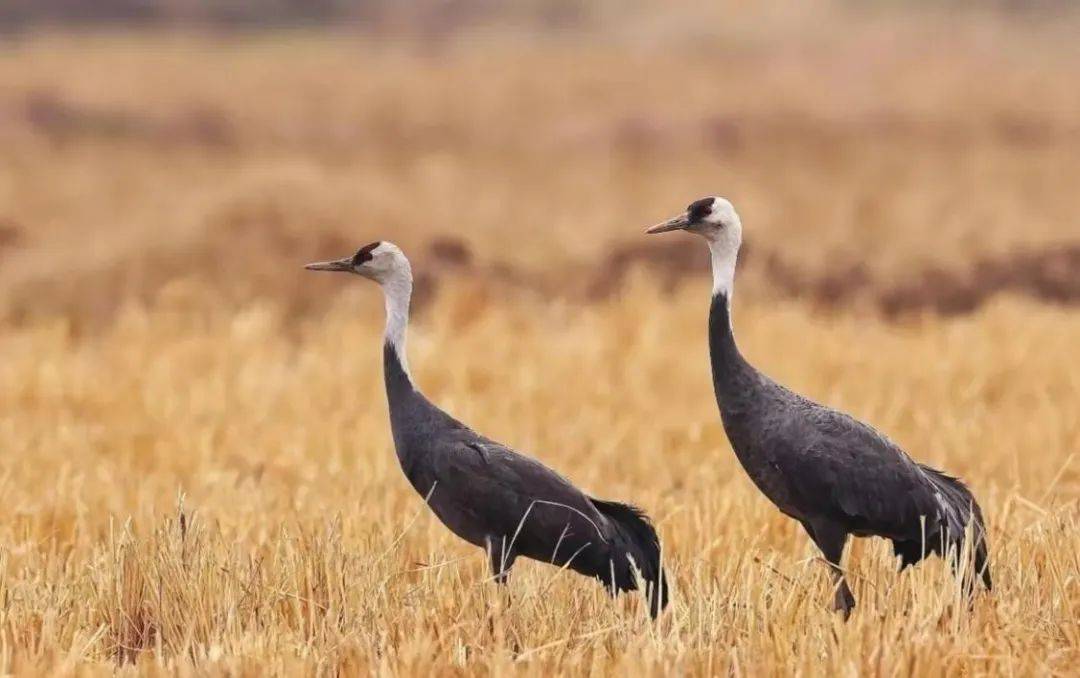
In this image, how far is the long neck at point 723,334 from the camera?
19.5 ft

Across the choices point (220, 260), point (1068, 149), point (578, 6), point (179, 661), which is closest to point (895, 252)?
point (220, 260)

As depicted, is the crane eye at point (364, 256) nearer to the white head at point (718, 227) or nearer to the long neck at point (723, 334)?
the white head at point (718, 227)

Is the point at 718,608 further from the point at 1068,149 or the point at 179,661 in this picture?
the point at 1068,149

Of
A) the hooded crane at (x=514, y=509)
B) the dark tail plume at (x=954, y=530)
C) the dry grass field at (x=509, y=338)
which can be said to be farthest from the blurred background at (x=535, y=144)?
the dark tail plume at (x=954, y=530)

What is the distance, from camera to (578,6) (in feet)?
166

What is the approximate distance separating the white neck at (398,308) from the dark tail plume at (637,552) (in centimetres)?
98

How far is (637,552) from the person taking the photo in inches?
229

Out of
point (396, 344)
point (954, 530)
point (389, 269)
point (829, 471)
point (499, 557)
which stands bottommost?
point (499, 557)

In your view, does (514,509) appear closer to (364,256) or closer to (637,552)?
(637,552)

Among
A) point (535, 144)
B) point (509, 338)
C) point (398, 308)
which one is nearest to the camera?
point (398, 308)

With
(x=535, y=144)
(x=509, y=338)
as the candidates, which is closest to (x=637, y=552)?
(x=509, y=338)

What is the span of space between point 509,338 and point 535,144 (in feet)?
53.4

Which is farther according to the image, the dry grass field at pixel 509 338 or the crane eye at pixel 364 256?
the crane eye at pixel 364 256

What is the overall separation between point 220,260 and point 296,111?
16.2 m
